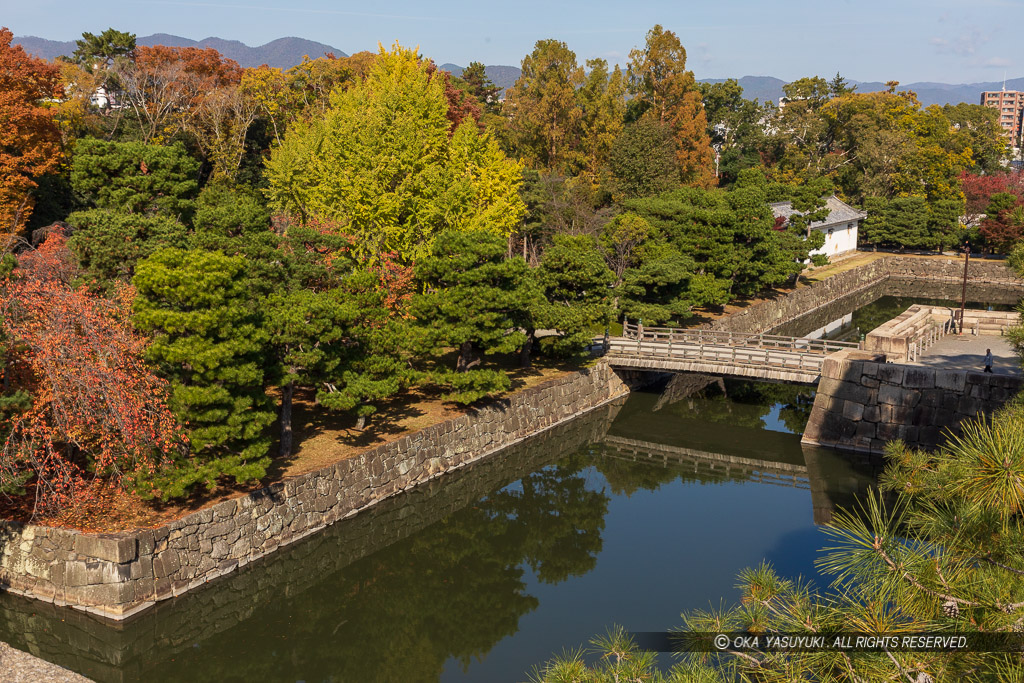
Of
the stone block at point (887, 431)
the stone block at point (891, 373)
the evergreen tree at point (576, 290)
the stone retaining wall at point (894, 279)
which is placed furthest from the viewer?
the stone retaining wall at point (894, 279)

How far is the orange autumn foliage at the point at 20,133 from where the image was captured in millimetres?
34812

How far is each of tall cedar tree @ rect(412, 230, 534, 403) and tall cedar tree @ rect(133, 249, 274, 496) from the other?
8.28m

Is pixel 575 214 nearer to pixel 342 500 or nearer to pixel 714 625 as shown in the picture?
pixel 342 500

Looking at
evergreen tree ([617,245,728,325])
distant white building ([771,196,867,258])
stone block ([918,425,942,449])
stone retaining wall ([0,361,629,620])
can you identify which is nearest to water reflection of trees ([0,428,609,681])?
stone retaining wall ([0,361,629,620])

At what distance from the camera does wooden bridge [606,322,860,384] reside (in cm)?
3450

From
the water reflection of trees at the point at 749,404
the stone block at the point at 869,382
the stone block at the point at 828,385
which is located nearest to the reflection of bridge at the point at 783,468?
the stone block at the point at 828,385

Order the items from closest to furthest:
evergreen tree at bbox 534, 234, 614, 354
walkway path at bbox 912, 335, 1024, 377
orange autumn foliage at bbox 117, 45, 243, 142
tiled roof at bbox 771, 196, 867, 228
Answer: walkway path at bbox 912, 335, 1024, 377 < evergreen tree at bbox 534, 234, 614, 354 < orange autumn foliage at bbox 117, 45, 243, 142 < tiled roof at bbox 771, 196, 867, 228

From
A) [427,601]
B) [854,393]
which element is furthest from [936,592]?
[854,393]

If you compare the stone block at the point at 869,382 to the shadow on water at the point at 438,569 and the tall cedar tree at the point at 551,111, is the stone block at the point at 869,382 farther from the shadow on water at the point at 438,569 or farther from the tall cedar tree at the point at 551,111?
the tall cedar tree at the point at 551,111

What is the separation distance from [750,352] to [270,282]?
20.3m

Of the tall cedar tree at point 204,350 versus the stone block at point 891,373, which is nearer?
the tall cedar tree at point 204,350

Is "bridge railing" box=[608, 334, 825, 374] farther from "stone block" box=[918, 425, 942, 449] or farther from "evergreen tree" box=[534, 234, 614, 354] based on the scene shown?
"stone block" box=[918, 425, 942, 449]

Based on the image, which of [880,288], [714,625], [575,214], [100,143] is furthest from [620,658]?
[880,288]

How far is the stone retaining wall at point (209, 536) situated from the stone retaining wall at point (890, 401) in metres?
13.7
